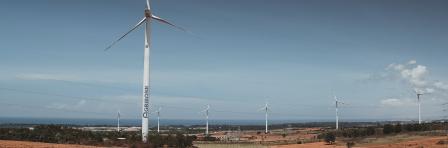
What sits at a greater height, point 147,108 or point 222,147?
point 147,108

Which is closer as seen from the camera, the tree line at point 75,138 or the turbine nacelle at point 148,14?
the tree line at point 75,138

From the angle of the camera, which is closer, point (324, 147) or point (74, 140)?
point (74, 140)

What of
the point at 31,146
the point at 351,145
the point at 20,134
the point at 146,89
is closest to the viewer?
the point at 31,146

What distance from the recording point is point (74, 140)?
71.3m

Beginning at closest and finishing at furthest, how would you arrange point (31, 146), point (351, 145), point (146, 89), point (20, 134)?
1. point (31, 146)
2. point (146, 89)
3. point (20, 134)
4. point (351, 145)

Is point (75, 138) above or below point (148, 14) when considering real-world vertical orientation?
below

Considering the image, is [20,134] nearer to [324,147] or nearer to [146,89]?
[146,89]

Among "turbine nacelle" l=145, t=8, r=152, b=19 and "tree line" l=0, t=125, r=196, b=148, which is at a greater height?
"turbine nacelle" l=145, t=8, r=152, b=19

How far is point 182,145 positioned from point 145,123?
6.02 meters

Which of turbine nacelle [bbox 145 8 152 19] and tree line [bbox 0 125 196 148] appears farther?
turbine nacelle [bbox 145 8 152 19]

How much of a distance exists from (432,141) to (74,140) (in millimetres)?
45684

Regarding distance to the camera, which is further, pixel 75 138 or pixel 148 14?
pixel 75 138

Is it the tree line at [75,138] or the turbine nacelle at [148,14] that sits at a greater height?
the turbine nacelle at [148,14]

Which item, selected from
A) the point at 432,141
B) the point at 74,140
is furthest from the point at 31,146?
the point at 432,141
